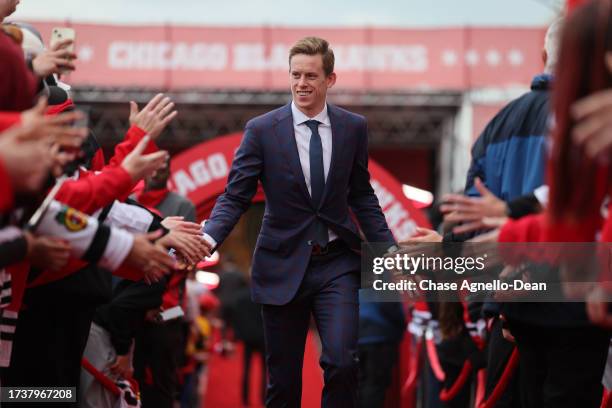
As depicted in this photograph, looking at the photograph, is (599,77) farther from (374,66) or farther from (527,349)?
(374,66)

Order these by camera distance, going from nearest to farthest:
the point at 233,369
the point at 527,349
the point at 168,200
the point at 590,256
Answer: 1. the point at 590,256
2. the point at 527,349
3. the point at 168,200
4. the point at 233,369

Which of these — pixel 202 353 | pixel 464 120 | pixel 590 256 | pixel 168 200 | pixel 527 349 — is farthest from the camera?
pixel 464 120

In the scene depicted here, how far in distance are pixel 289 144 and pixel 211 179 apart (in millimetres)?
3839

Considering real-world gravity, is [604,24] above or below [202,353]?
above

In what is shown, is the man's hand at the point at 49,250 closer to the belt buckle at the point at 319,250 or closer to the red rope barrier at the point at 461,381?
the belt buckle at the point at 319,250

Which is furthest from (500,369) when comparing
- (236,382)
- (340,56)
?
(340,56)

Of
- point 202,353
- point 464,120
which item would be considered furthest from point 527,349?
point 464,120

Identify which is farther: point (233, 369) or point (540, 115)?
point (233, 369)

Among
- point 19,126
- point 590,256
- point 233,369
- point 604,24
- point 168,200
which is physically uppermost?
point 604,24

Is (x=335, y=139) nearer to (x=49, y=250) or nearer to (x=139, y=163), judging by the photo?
(x=139, y=163)

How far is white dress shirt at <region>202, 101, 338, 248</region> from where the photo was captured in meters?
6.34

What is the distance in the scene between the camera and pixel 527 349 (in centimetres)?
534

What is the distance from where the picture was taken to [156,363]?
827 centimetres

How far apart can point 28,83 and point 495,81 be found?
17597mm
